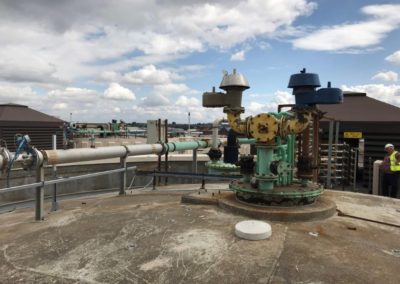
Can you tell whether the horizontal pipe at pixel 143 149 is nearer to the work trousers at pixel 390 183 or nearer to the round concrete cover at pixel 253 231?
the round concrete cover at pixel 253 231

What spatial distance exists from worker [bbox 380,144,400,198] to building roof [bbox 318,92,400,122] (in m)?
3.77

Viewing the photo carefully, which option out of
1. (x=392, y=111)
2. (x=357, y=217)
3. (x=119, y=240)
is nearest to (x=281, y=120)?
(x=357, y=217)

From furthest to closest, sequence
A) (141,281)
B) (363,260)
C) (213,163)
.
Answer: (213,163) < (363,260) < (141,281)

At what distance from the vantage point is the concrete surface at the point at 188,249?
302 centimetres

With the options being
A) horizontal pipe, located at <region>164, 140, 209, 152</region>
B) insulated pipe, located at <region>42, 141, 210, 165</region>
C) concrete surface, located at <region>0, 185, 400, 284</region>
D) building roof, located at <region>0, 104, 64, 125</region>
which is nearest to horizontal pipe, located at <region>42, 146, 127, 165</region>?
insulated pipe, located at <region>42, 141, 210, 165</region>

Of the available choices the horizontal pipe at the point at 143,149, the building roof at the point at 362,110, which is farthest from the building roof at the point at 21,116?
the building roof at the point at 362,110

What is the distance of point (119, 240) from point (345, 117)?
10.4m

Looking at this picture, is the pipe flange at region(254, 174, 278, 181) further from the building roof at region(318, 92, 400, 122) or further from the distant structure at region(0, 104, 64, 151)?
the distant structure at region(0, 104, 64, 151)

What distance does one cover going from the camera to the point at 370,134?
11.4 meters

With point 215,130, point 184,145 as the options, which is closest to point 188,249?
point 184,145

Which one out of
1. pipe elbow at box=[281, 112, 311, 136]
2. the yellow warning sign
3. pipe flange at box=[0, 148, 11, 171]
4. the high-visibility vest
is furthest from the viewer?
the yellow warning sign

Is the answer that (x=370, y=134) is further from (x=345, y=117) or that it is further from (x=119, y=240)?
(x=119, y=240)

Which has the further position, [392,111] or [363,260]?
[392,111]

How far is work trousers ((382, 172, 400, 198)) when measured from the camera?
312 inches
